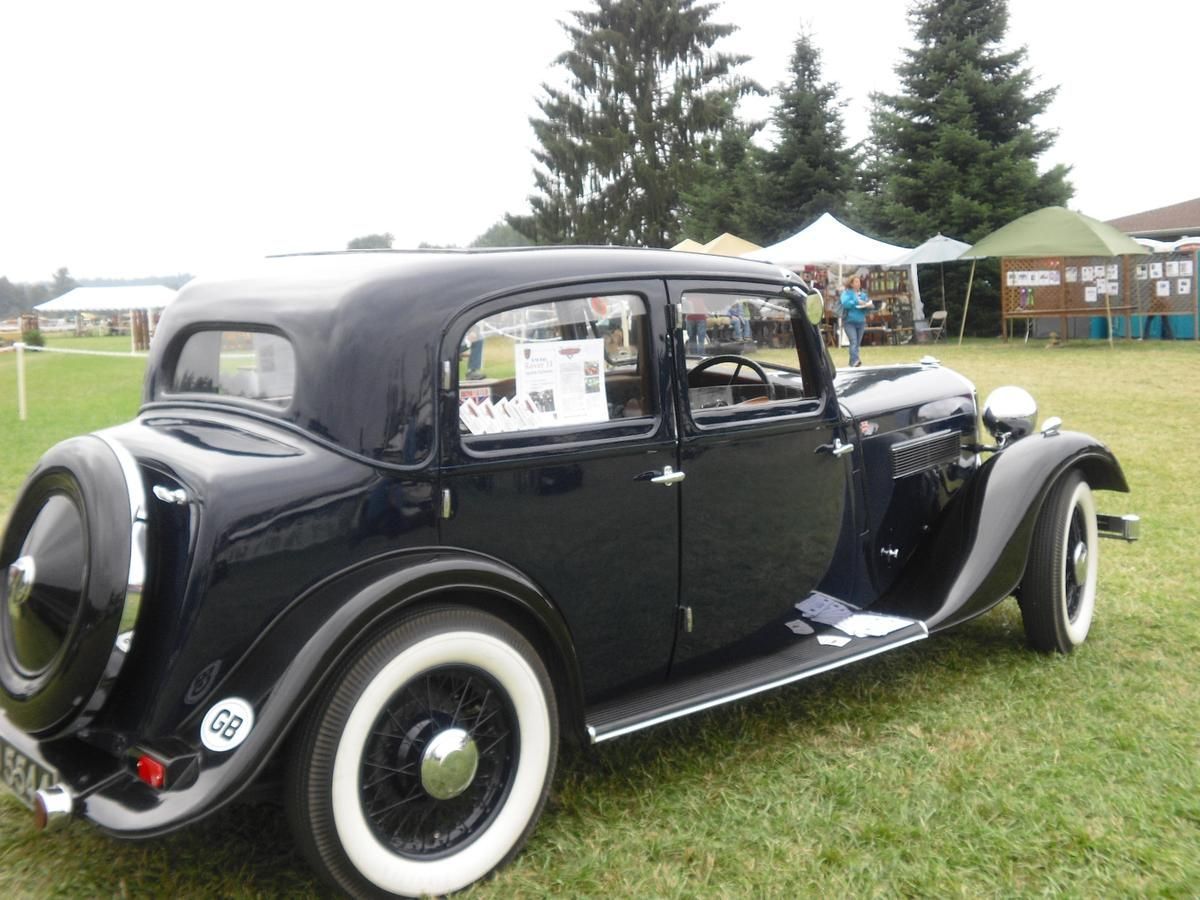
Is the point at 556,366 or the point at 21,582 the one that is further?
the point at 556,366

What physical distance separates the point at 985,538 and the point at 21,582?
10.6 feet

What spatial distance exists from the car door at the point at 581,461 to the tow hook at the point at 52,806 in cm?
103

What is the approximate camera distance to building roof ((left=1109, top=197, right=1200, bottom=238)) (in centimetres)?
3509

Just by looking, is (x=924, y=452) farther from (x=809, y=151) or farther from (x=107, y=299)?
(x=107, y=299)

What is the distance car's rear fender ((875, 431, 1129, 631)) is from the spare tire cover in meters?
2.69

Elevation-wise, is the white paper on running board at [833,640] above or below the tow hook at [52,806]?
below

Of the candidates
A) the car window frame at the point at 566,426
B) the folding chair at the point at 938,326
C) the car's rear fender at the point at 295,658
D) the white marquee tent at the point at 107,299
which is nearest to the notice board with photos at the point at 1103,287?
the folding chair at the point at 938,326

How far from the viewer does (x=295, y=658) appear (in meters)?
2.39

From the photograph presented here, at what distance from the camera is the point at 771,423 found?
3.53m

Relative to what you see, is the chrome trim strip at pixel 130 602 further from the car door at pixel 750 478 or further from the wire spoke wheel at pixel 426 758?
the car door at pixel 750 478

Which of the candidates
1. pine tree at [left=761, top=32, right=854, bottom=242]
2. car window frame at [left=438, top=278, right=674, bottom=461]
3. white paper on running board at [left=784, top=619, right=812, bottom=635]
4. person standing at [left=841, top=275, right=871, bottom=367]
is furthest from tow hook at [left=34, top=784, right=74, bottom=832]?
pine tree at [left=761, top=32, right=854, bottom=242]

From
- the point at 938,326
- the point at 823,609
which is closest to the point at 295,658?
the point at 823,609

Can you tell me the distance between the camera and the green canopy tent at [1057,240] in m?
19.6

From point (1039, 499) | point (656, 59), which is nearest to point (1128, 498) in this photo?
point (1039, 499)
